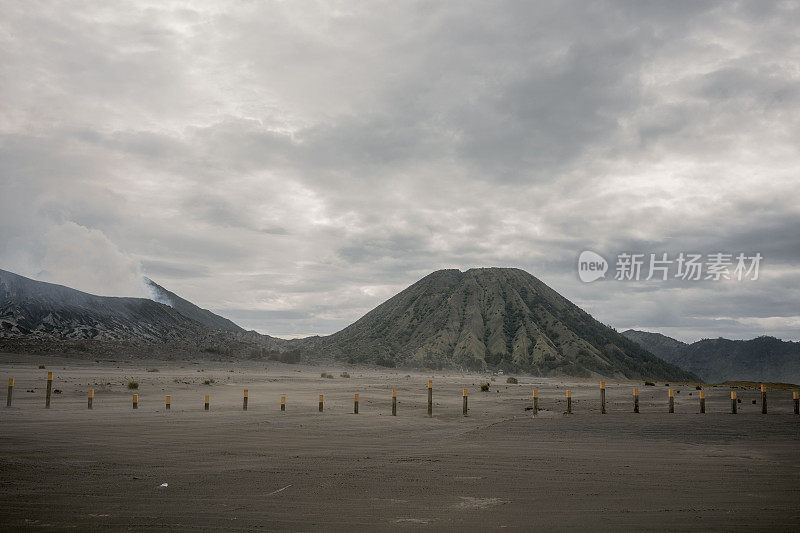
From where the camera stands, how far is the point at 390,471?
13.1 m

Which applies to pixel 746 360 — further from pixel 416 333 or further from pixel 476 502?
pixel 476 502

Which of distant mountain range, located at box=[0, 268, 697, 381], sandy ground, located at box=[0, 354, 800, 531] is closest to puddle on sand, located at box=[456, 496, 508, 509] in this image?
sandy ground, located at box=[0, 354, 800, 531]

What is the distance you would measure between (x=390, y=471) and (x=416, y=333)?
136701mm

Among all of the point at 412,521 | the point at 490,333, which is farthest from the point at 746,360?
the point at 412,521

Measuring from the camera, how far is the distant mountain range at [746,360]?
170125 mm

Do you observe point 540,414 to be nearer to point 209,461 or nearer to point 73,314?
point 209,461

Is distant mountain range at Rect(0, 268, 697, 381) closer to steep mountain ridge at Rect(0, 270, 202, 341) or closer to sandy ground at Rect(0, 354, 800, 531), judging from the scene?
steep mountain ridge at Rect(0, 270, 202, 341)

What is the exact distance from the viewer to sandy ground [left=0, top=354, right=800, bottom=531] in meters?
8.87

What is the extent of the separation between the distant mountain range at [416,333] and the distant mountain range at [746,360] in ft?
152

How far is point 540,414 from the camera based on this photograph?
91.8 feet

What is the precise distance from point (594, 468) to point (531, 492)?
354 centimetres

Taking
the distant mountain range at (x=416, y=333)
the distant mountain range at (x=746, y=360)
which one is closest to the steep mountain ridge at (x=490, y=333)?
the distant mountain range at (x=416, y=333)

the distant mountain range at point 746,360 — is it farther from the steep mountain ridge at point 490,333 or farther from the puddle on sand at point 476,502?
the puddle on sand at point 476,502

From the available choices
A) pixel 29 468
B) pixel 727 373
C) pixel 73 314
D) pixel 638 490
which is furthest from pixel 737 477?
pixel 727 373
